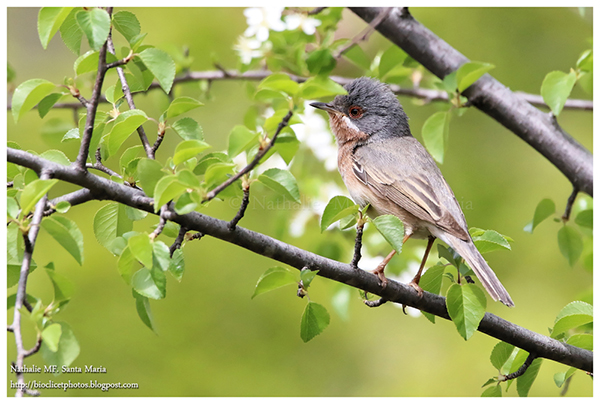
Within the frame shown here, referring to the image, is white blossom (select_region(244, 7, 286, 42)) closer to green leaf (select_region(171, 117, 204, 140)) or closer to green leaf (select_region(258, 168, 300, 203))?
green leaf (select_region(171, 117, 204, 140))

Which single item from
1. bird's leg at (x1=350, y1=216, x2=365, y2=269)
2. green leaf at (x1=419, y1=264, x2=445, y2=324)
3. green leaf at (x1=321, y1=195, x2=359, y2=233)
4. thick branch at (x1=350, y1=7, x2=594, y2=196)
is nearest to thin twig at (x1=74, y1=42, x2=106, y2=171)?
green leaf at (x1=321, y1=195, x2=359, y2=233)

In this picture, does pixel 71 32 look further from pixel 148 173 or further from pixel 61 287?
pixel 61 287

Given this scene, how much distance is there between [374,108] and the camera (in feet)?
16.3

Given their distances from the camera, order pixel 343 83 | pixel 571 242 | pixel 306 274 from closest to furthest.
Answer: pixel 306 274
pixel 571 242
pixel 343 83

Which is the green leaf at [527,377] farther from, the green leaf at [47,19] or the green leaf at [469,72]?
the green leaf at [47,19]

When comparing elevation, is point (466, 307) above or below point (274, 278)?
above

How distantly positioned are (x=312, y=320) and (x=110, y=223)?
3.84ft

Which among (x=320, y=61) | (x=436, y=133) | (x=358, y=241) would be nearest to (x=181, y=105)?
(x=358, y=241)

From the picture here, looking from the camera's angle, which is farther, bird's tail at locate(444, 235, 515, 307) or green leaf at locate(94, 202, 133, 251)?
bird's tail at locate(444, 235, 515, 307)

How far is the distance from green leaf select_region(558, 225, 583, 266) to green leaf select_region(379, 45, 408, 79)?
1.81m

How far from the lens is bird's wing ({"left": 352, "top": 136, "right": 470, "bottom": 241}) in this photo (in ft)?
12.9

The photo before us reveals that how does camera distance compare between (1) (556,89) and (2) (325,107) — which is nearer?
(1) (556,89)

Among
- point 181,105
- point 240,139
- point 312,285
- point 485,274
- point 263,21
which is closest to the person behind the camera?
point 240,139

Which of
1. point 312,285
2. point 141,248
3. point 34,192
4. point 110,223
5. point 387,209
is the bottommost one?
point 312,285
